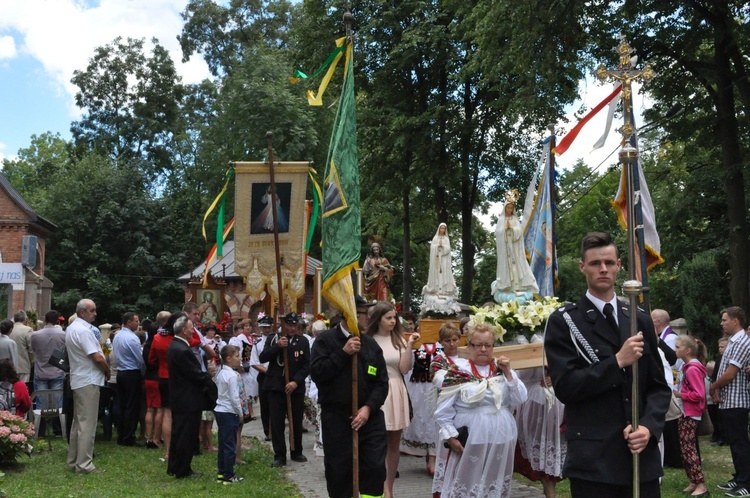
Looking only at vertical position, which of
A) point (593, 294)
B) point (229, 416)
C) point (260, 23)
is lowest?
point (229, 416)

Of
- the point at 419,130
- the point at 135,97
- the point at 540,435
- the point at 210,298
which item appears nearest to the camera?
the point at 540,435

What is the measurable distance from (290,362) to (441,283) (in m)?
4.57

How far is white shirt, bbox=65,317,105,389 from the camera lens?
10445 mm

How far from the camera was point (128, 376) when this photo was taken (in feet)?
43.5

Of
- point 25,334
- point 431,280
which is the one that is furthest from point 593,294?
point 25,334

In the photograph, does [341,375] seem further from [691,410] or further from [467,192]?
[467,192]

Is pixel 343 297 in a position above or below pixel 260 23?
below

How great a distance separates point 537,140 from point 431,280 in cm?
1643

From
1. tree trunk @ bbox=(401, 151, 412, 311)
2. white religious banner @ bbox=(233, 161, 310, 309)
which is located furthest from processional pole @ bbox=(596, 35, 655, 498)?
tree trunk @ bbox=(401, 151, 412, 311)

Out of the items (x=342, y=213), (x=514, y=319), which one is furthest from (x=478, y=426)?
(x=342, y=213)

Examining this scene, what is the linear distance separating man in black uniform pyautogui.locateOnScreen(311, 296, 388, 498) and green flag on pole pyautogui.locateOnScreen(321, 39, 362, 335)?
0.48 metres

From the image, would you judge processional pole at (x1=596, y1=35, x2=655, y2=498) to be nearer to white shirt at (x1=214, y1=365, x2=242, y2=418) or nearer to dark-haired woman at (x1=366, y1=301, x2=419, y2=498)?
dark-haired woman at (x1=366, y1=301, x2=419, y2=498)

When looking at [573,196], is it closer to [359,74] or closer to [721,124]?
[359,74]

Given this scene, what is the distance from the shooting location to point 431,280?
15672 millimetres
